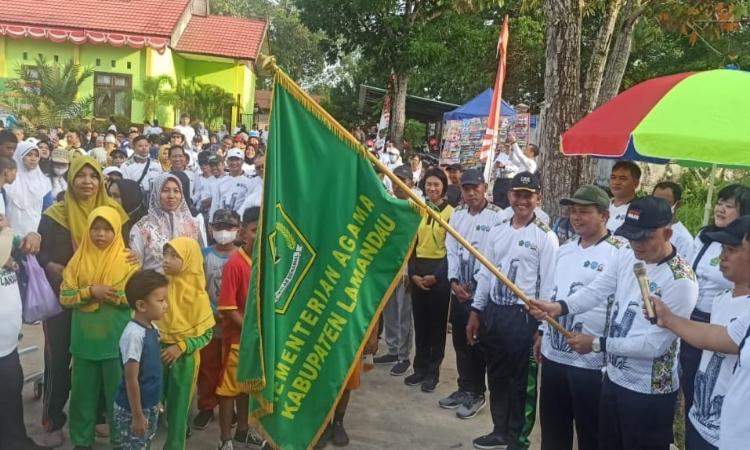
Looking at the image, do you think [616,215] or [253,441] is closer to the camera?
[253,441]

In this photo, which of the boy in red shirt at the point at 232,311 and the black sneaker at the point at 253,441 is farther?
the black sneaker at the point at 253,441

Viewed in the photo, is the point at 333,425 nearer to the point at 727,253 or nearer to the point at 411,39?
the point at 727,253

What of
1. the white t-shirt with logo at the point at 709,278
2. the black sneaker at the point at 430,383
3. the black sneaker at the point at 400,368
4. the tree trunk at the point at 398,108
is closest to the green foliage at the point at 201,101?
the tree trunk at the point at 398,108

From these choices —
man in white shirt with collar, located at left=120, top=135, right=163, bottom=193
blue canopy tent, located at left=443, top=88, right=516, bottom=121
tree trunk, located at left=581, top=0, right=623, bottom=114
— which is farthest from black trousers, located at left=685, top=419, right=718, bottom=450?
blue canopy tent, located at left=443, top=88, right=516, bottom=121

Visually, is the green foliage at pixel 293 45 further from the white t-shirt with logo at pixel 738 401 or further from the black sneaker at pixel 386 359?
the white t-shirt with logo at pixel 738 401

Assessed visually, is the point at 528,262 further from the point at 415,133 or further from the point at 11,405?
the point at 415,133

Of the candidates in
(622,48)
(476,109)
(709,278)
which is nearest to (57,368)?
(709,278)

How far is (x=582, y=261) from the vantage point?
3.57 m

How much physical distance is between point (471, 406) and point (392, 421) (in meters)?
0.66

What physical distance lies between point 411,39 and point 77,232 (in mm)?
15807

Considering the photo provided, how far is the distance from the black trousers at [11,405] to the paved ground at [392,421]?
43 centimetres

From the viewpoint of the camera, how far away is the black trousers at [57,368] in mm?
4234

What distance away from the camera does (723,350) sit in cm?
251

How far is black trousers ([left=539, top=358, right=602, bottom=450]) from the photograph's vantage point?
11.7ft
